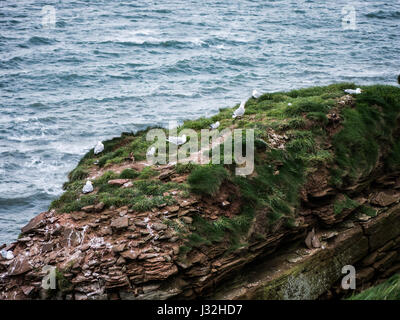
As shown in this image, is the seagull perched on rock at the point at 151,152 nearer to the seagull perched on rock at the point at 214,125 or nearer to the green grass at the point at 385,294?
the seagull perched on rock at the point at 214,125

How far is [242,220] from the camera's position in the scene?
7.69m

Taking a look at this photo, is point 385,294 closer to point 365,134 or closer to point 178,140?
point 365,134

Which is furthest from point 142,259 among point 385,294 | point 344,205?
point 344,205

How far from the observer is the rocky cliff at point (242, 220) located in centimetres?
678

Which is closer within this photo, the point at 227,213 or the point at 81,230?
the point at 81,230

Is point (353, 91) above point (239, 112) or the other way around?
above

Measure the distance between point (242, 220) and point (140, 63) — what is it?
18.4 metres

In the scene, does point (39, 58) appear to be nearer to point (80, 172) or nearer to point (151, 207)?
point (80, 172)

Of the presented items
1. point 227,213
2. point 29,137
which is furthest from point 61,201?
point 29,137

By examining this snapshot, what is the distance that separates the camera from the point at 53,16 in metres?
31.8

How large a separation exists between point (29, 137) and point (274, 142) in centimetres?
1158

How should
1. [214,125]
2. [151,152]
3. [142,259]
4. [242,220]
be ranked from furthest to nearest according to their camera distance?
[214,125] < [151,152] < [242,220] < [142,259]

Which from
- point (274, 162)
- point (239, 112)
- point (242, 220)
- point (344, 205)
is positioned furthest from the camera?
point (239, 112)

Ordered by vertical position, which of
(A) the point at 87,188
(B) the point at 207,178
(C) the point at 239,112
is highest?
(C) the point at 239,112
